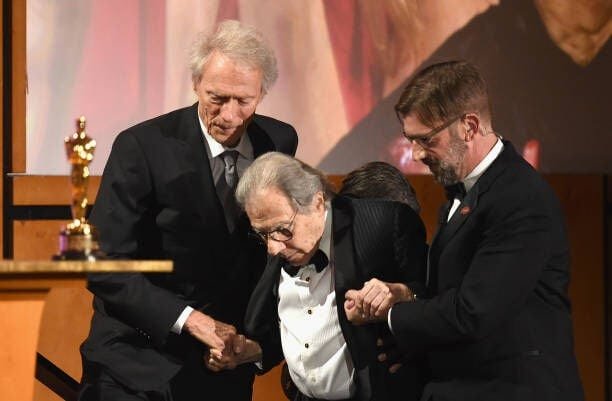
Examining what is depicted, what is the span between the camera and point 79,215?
3084mm

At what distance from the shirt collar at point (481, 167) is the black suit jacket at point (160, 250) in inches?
32.6

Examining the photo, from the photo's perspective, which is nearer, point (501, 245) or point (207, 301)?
point (501, 245)

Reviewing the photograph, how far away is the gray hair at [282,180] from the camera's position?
11.7 feet

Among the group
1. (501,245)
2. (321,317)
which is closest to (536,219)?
(501,245)

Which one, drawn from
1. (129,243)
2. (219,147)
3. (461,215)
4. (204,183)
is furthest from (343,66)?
(461,215)

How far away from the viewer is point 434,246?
350 cm

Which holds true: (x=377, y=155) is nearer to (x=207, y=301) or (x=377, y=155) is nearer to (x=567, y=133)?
(x=567, y=133)

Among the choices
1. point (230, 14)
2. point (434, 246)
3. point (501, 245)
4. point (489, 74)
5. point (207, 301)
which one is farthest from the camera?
point (489, 74)

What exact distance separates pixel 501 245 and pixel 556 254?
168 mm

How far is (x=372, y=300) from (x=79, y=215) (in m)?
0.89

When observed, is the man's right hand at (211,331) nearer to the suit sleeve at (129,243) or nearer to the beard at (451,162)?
the suit sleeve at (129,243)

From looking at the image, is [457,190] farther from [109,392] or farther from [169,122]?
[109,392]

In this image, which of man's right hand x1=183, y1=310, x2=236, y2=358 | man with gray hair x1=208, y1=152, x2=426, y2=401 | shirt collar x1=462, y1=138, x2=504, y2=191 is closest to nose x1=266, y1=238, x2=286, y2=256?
man with gray hair x1=208, y1=152, x2=426, y2=401

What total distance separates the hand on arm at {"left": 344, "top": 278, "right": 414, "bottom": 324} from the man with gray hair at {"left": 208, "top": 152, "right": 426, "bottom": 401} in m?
Result: 0.01
